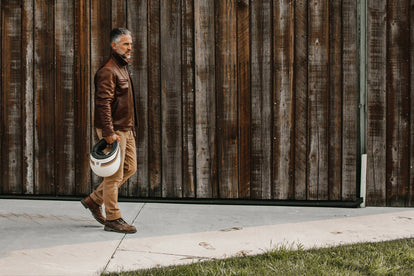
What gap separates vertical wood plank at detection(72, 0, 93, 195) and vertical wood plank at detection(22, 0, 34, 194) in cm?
47

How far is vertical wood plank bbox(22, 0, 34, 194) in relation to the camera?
4770 mm

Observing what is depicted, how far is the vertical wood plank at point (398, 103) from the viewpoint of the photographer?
14.6 ft

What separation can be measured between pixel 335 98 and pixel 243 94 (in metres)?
0.90

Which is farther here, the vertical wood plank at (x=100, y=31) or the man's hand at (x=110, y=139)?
the vertical wood plank at (x=100, y=31)

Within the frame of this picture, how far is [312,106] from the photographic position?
15.1ft

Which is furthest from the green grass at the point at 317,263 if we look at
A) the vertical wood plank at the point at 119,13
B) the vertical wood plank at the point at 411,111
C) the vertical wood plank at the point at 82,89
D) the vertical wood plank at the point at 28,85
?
the vertical wood plank at the point at 119,13

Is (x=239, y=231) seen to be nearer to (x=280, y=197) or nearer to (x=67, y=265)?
→ (x=280, y=197)

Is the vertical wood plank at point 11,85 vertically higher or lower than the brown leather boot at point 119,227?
higher

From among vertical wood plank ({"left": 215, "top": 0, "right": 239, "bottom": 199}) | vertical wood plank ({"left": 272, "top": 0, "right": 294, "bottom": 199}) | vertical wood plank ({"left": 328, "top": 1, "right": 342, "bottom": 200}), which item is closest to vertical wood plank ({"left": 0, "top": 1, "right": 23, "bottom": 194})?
vertical wood plank ({"left": 215, "top": 0, "right": 239, "bottom": 199})

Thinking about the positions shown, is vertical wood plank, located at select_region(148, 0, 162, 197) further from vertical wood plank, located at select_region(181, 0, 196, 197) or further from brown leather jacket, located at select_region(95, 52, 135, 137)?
brown leather jacket, located at select_region(95, 52, 135, 137)

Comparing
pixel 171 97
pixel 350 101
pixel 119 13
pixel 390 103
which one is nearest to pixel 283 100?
pixel 350 101

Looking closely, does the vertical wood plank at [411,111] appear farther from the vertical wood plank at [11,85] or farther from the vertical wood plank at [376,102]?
the vertical wood plank at [11,85]

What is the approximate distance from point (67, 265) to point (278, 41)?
115 inches

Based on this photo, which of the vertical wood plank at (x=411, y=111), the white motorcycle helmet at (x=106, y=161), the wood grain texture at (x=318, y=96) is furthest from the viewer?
the wood grain texture at (x=318, y=96)
